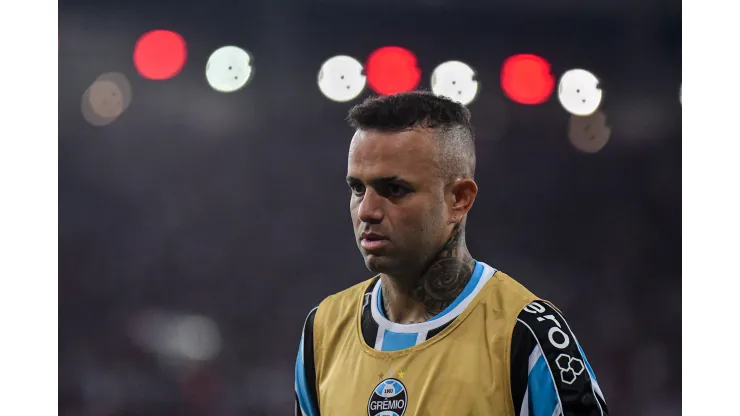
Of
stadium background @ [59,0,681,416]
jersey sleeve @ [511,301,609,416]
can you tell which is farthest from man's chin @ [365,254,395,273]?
stadium background @ [59,0,681,416]

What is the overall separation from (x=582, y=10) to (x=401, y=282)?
245 centimetres

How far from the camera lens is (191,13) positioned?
3549mm

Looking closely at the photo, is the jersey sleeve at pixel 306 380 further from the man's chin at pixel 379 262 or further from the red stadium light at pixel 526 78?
the red stadium light at pixel 526 78

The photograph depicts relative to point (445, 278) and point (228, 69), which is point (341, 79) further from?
point (445, 278)

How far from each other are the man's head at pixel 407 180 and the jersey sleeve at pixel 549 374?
0.28m

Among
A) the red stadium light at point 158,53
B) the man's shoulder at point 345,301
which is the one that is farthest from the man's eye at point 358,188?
the red stadium light at point 158,53

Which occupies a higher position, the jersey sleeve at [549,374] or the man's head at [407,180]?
the man's head at [407,180]

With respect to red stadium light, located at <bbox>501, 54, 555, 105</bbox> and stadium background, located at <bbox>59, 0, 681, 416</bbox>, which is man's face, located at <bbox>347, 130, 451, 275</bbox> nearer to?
stadium background, located at <bbox>59, 0, 681, 416</bbox>

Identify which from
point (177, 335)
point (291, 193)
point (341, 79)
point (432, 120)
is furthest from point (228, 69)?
point (432, 120)

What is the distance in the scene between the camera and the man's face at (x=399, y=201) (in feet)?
4.94

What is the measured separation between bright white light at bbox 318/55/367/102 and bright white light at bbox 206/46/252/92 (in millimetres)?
374

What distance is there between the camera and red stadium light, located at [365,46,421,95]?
139 inches

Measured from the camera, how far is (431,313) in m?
1.58

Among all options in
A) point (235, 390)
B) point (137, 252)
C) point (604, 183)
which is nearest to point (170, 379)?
point (235, 390)
